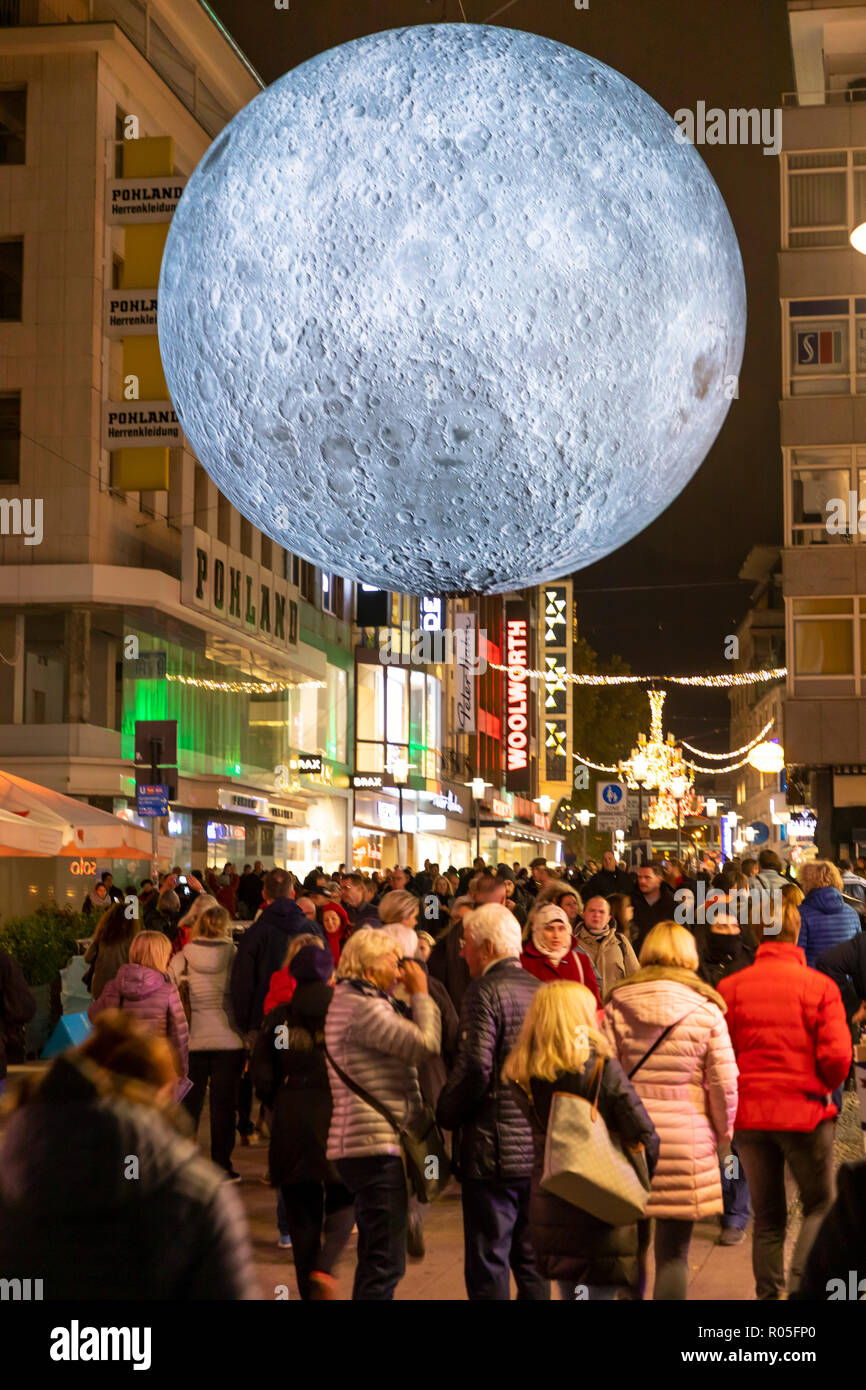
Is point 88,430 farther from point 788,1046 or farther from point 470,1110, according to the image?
point 470,1110

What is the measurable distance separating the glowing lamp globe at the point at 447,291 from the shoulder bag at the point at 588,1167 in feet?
8.66

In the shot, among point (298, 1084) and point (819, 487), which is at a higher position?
point (819, 487)

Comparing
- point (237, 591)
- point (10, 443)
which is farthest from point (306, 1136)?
point (237, 591)

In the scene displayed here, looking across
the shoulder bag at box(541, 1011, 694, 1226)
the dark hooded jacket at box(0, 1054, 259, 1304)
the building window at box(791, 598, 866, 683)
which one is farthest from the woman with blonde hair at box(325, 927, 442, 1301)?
the building window at box(791, 598, 866, 683)

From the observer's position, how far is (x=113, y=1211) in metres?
3.08

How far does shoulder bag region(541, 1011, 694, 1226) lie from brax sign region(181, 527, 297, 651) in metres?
32.9

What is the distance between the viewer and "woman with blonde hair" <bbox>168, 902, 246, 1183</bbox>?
1088 cm

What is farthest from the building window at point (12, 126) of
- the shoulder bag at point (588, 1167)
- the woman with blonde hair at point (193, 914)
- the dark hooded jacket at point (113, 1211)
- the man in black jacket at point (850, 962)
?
the dark hooded jacket at point (113, 1211)

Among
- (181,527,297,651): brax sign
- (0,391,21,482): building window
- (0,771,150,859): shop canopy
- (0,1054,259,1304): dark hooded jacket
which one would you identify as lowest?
(0,1054,259,1304): dark hooded jacket

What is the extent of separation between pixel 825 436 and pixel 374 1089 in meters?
31.1

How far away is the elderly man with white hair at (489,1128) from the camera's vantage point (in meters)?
6.79

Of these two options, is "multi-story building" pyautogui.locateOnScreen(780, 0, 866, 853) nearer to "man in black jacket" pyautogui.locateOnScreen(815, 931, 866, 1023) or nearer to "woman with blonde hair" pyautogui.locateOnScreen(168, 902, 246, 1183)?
"man in black jacket" pyautogui.locateOnScreen(815, 931, 866, 1023)

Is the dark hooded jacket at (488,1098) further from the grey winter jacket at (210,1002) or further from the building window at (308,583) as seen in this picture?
the building window at (308,583)
